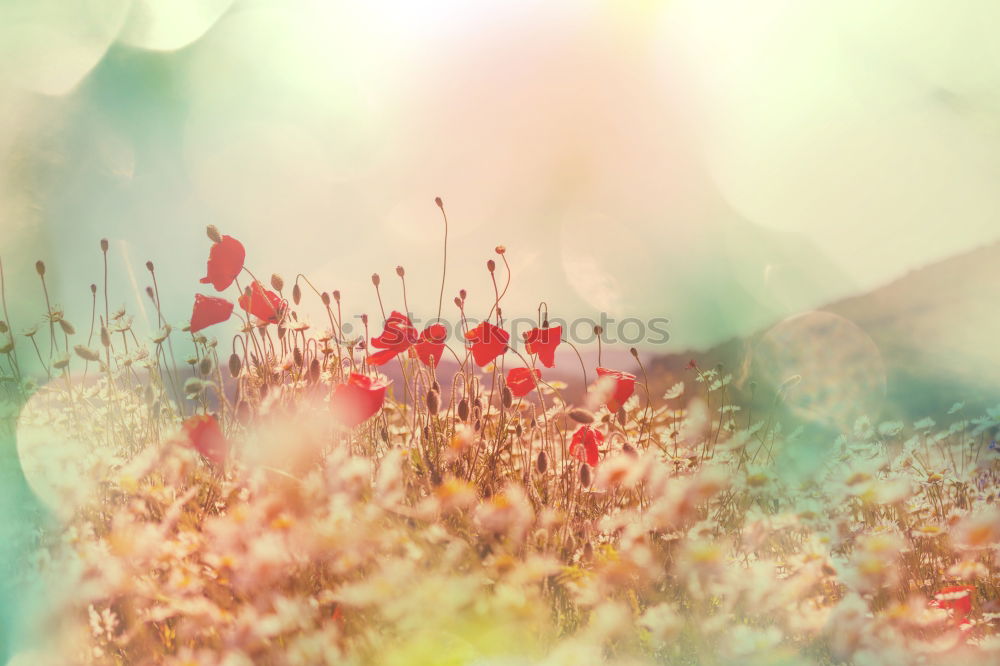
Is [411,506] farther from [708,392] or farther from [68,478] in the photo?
[708,392]

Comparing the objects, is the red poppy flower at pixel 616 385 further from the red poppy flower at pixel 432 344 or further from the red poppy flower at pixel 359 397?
the red poppy flower at pixel 359 397

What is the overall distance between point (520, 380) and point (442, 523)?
21.5 inches

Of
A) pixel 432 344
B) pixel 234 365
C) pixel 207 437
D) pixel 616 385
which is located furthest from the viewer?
pixel 432 344

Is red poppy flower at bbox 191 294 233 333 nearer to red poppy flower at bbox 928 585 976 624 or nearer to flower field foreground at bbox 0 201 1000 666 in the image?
flower field foreground at bbox 0 201 1000 666

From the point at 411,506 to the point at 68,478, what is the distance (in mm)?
915

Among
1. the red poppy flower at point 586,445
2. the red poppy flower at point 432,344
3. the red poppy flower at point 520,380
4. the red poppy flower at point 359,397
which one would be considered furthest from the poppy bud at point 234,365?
the red poppy flower at point 586,445

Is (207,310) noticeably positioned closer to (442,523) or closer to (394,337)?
(394,337)

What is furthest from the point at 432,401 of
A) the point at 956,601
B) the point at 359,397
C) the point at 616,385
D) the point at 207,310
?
the point at 956,601

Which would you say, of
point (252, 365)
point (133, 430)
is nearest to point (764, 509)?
point (252, 365)

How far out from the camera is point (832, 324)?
10.4ft

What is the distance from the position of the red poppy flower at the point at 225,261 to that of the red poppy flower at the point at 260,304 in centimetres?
9

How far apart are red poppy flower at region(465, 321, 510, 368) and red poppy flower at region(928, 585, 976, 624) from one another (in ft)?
3.94

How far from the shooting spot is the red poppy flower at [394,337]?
207cm

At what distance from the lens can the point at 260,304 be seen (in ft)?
6.87
